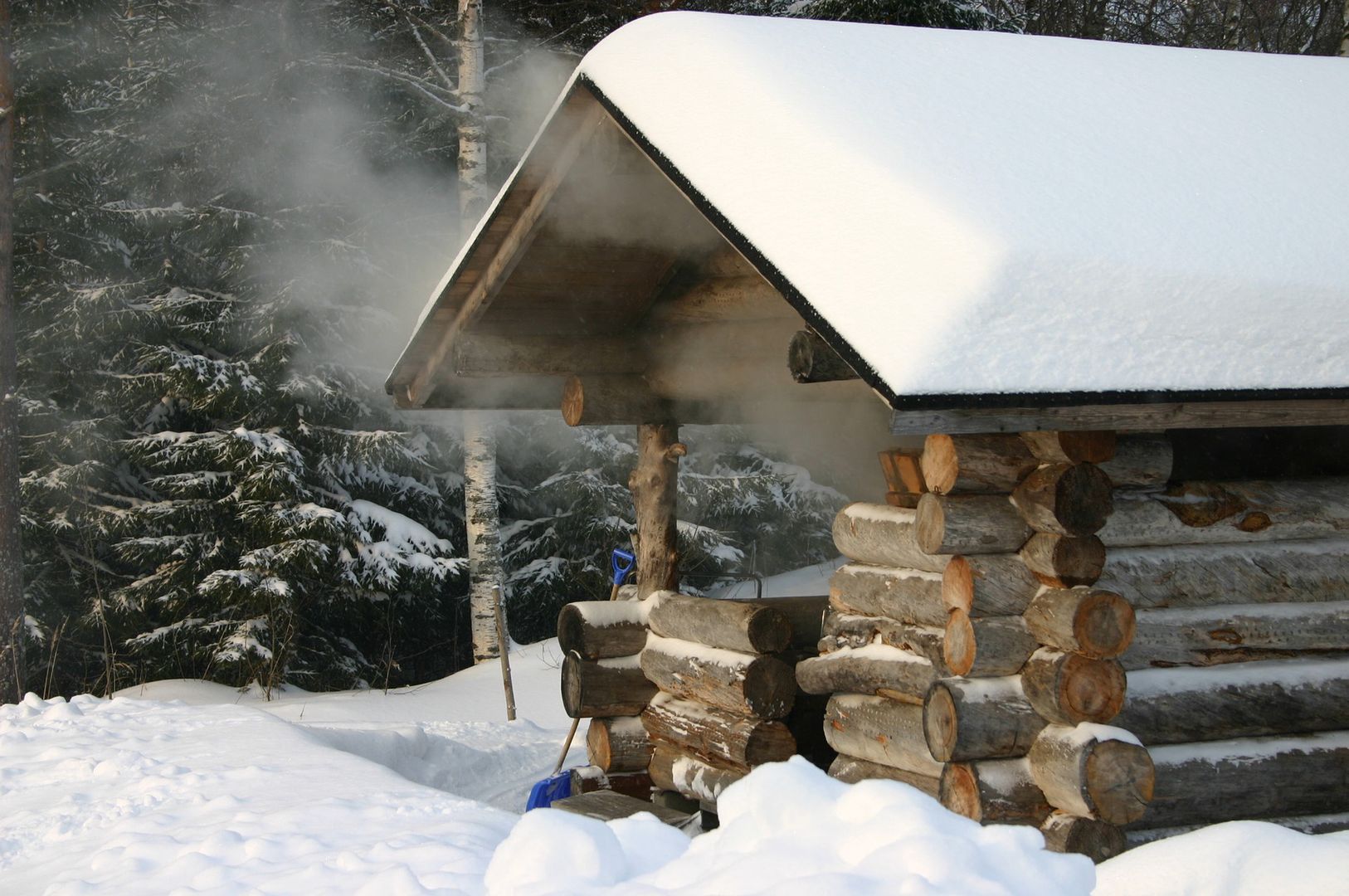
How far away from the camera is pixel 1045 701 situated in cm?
425

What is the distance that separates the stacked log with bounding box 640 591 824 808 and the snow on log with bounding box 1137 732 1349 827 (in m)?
1.98

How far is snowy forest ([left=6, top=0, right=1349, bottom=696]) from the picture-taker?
12.8 metres

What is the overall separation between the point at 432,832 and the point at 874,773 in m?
1.90

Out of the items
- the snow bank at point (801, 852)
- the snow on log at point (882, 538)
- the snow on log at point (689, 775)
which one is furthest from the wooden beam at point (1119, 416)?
the snow on log at point (689, 775)

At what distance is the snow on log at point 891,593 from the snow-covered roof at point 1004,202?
4.50 feet

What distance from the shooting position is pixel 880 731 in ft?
16.7

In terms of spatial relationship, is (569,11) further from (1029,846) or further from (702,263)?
(1029,846)

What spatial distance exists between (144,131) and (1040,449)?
493 inches

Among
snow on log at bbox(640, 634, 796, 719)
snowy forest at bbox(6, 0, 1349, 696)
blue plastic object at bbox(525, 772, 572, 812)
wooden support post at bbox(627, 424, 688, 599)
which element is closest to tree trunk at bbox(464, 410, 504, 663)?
snowy forest at bbox(6, 0, 1349, 696)

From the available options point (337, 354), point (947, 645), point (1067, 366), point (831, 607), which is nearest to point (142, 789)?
point (831, 607)

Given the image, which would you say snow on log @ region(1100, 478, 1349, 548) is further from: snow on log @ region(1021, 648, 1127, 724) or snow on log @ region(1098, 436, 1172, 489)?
snow on log @ region(1021, 648, 1127, 724)

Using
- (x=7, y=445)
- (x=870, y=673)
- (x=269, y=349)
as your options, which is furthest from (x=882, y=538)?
(x=269, y=349)

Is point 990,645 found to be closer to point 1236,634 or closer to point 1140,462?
point 1140,462

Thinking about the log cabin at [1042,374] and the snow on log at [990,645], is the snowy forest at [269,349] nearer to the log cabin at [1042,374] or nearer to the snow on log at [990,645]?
the log cabin at [1042,374]
